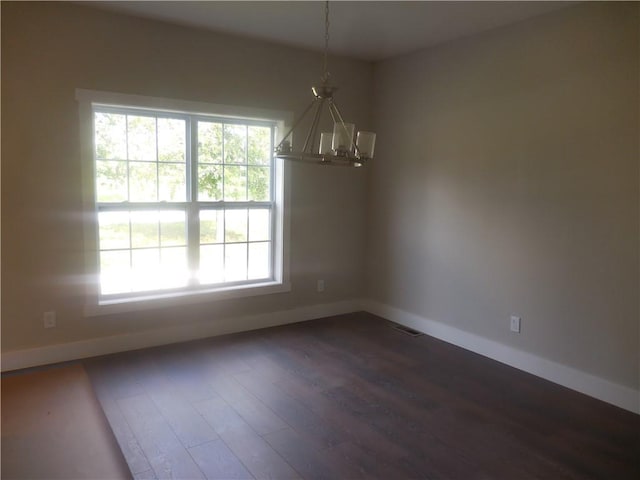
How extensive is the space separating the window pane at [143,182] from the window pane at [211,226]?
17.7 inches

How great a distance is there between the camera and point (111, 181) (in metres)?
3.70

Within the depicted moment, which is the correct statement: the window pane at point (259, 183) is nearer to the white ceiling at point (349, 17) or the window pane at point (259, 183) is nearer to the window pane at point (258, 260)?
the window pane at point (258, 260)

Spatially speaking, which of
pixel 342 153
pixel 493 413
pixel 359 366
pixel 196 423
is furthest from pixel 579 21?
pixel 196 423

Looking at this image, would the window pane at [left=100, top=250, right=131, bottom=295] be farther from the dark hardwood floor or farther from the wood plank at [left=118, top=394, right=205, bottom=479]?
the wood plank at [left=118, top=394, right=205, bottom=479]

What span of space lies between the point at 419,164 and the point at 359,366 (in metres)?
1.96

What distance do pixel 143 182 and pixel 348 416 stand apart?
7.93 ft

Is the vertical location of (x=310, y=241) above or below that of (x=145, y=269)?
above

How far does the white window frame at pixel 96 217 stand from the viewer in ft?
11.5

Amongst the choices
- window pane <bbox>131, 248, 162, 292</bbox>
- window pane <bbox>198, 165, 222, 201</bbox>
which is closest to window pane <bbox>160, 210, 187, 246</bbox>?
window pane <bbox>131, 248, 162, 292</bbox>

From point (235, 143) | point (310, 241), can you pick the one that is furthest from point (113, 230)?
point (310, 241)

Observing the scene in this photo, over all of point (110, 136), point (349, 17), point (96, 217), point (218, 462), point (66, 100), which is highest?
point (349, 17)

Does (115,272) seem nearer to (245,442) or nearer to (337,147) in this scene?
(245,442)

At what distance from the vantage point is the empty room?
2.61m

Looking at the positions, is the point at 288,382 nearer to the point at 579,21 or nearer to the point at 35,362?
the point at 35,362
